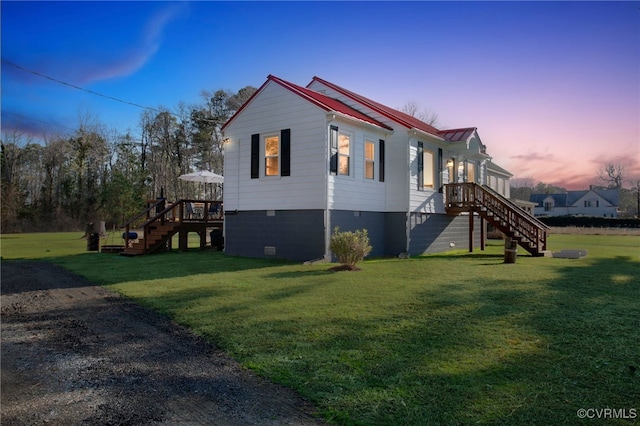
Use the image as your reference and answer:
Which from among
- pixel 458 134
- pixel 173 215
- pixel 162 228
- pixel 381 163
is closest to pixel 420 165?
pixel 381 163

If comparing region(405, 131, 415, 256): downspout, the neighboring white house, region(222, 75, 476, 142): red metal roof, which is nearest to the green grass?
the neighboring white house

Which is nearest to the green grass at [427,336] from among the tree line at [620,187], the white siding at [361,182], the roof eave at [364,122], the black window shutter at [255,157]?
the white siding at [361,182]

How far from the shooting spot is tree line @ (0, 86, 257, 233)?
36.6 meters

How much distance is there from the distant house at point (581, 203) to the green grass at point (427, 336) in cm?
7076

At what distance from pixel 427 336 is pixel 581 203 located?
83.8 meters

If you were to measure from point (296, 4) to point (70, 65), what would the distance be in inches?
437

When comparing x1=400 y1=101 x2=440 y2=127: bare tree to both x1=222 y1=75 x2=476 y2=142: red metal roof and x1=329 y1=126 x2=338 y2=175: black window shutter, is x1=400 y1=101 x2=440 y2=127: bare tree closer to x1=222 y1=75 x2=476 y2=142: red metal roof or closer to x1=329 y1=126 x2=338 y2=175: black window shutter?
x1=222 y1=75 x2=476 y2=142: red metal roof

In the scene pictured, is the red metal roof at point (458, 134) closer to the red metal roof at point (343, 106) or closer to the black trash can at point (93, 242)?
the red metal roof at point (343, 106)

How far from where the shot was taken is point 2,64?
1403 cm

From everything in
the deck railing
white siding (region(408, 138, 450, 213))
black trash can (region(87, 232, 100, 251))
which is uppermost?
white siding (region(408, 138, 450, 213))

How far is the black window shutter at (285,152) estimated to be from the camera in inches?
520

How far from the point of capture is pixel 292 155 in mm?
13102

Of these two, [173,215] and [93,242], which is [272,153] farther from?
[93,242]

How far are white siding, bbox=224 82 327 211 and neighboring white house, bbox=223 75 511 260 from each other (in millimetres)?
34
